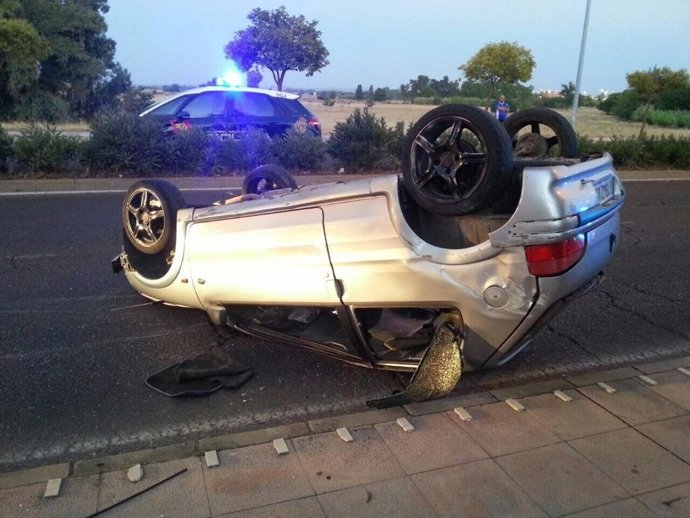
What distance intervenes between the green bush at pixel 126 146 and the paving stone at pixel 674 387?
10042mm

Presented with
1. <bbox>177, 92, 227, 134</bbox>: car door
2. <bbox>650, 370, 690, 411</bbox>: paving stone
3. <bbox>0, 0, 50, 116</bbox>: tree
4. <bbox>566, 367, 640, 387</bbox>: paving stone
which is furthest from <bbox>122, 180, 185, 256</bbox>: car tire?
<bbox>0, 0, 50, 116</bbox>: tree

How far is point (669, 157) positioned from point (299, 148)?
32.1 ft

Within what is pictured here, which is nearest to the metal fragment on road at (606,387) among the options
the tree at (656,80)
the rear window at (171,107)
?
the rear window at (171,107)

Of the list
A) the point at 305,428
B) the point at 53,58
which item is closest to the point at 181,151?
the point at 305,428

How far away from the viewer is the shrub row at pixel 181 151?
453 inches

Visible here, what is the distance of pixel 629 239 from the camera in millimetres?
8023

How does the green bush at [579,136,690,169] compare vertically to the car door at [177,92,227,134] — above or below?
below

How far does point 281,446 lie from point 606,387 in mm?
2030

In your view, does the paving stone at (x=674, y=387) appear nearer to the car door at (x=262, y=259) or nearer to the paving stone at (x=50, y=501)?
the car door at (x=262, y=259)

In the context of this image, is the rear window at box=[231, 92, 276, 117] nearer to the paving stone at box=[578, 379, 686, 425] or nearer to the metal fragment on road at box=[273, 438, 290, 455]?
the paving stone at box=[578, 379, 686, 425]

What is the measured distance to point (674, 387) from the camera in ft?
12.7

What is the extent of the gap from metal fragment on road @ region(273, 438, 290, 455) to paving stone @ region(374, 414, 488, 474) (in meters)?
0.50

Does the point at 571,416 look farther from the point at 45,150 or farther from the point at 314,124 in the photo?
the point at 314,124

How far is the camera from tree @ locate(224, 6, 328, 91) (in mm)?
31297
